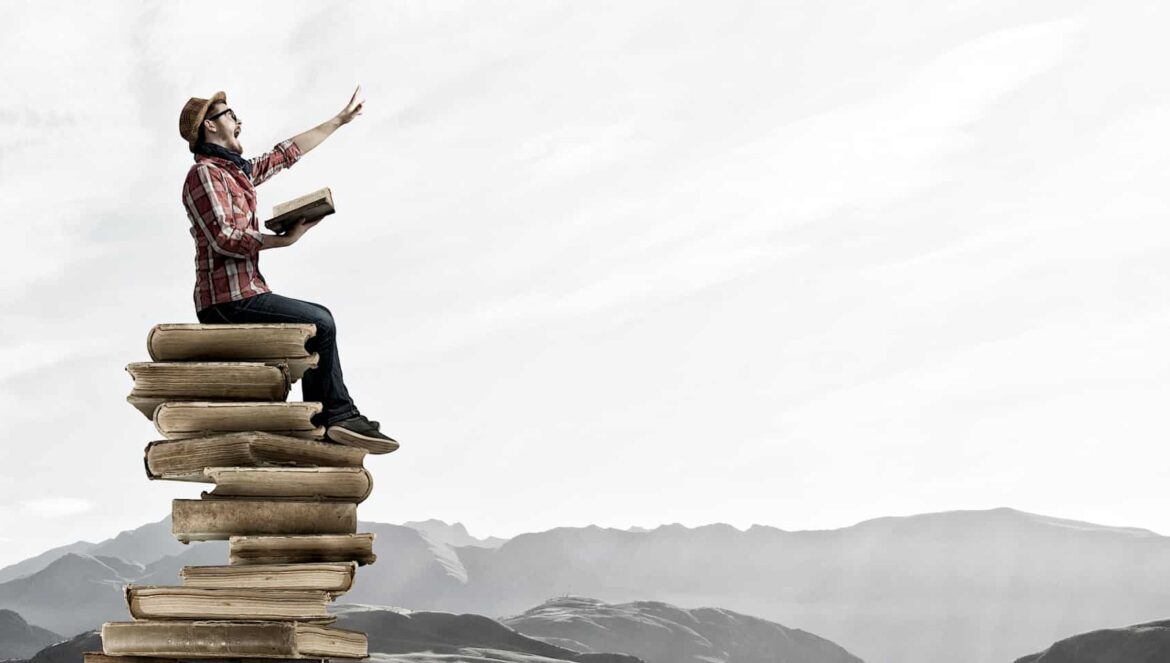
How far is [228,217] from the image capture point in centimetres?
958

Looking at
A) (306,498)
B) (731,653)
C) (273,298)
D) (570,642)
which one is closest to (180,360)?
(273,298)

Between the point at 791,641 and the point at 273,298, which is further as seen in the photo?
the point at 791,641

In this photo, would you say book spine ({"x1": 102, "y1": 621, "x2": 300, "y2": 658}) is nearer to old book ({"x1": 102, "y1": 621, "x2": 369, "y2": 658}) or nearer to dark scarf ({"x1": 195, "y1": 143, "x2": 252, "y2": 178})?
old book ({"x1": 102, "y1": 621, "x2": 369, "y2": 658})

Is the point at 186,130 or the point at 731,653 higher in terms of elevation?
the point at 186,130

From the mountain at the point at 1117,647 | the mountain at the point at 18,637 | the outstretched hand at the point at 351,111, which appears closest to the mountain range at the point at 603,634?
the mountain at the point at 1117,647

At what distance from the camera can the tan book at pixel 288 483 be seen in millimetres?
9469

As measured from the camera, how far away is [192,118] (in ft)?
33.0

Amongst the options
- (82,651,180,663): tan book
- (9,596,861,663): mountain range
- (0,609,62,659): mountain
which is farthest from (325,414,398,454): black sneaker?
(0,609,62,659): mountain

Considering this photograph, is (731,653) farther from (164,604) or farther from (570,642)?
(164,604)

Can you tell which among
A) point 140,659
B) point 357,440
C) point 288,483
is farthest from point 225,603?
point 357,440

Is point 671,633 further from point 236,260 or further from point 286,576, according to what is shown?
point 236,260

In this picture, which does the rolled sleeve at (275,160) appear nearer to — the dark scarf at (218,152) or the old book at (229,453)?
the dark scarf at (218,152)

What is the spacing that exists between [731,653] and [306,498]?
7192 inches

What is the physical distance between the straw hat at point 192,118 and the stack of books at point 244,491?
1.77 metres
